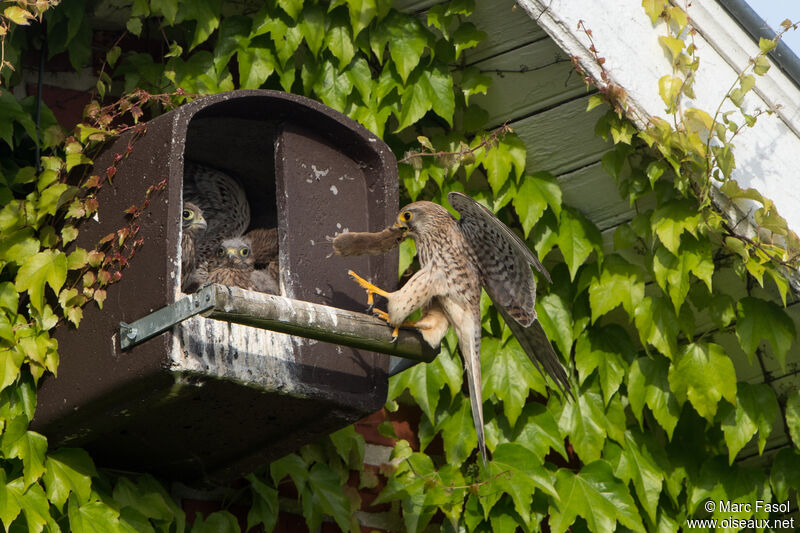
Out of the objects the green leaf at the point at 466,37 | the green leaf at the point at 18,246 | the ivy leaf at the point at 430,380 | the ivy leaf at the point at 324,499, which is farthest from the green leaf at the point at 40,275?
the green leaf at the point at 466,37

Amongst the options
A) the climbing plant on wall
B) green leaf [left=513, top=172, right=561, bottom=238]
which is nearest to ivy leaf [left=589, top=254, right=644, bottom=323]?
the climbing plant on wall

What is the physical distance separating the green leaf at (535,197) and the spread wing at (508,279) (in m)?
A: 0.26

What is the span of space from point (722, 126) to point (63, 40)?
180 centimetres

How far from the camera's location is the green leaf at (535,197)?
3.69 m

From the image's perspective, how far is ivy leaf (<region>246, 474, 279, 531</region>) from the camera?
3541mm

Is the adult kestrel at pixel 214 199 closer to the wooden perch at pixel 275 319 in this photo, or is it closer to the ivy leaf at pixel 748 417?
the wooden perch at pixel 275 319

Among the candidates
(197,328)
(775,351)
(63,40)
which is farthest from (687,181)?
(63,40)

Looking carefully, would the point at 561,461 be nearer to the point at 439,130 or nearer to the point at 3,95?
the point at 439,130

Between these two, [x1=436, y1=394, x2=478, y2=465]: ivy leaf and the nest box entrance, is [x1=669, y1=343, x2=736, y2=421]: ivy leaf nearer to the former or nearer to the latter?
[x1=436, y1=394, x2=478, y2=465]: ivy leaf

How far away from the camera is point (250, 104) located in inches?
128

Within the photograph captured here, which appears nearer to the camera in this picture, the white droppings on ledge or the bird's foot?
the bird's foot

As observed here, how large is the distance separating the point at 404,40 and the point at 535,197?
571 millimetres

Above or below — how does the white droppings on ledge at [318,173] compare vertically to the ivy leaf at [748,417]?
above

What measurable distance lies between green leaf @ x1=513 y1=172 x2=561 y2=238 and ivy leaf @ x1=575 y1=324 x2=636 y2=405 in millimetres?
399
